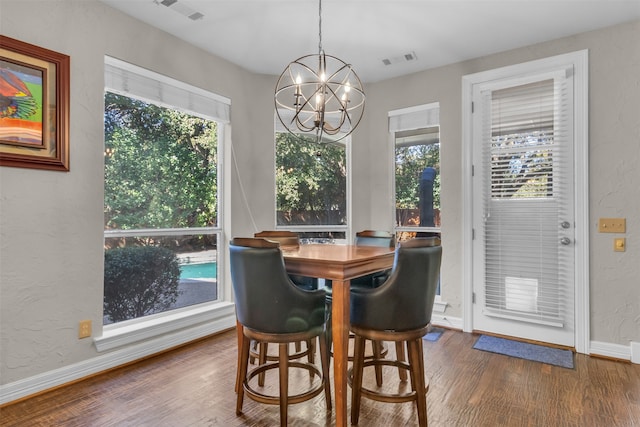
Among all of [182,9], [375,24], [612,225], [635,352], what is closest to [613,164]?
[612,225]

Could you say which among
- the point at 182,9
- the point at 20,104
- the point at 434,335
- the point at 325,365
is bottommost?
the point at 434,335

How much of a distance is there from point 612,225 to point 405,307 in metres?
2.21

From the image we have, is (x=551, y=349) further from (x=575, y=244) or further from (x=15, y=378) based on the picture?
(x=15, y=378)

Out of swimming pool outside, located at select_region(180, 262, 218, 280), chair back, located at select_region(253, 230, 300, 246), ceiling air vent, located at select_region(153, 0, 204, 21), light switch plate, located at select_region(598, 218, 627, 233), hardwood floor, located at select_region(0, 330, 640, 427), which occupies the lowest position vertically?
hardwood floor, located at select_region(0, 330, 640, 427)

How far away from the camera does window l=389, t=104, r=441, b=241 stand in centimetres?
385

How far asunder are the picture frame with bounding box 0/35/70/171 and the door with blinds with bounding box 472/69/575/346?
11.1ft

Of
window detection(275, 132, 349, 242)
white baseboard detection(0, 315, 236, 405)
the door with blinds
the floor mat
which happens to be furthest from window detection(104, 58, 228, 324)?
the door with blinds

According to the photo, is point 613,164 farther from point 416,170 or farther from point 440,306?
point 440,306

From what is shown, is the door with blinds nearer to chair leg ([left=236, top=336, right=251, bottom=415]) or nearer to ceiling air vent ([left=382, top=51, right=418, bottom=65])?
ceiling air vent ([left=382, top=51, right=418, bottom=65])

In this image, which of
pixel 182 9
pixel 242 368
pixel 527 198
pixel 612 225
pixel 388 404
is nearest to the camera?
pixel 242 368

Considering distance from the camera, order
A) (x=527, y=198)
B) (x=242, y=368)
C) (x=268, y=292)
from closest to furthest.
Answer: (x=268, y=292) → (x=242, y=368) → (x=527, y=198)

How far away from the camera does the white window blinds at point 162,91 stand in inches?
107

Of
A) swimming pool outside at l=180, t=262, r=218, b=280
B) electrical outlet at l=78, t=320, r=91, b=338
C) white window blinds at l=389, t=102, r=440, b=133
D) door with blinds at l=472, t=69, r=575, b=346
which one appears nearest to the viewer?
electrical outlet at l=78, t=320, r=91, b=338

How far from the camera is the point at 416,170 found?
13.1 ft
